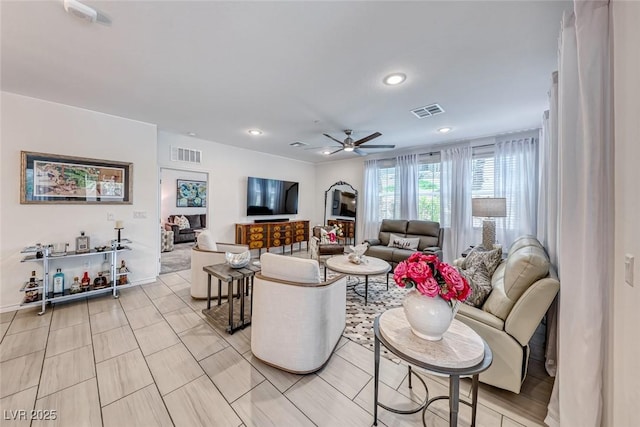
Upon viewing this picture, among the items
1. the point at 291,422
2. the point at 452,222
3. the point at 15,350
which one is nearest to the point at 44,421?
the point at 15,350

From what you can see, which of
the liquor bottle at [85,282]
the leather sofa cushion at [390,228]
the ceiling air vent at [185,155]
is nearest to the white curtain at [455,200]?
the leather sofa cushion at [390,228]

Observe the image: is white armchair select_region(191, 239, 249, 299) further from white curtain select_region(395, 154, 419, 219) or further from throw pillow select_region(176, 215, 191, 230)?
throw pillow select_region(176, 215, 191, 230)

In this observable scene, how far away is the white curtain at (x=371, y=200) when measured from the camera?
5844 millimetres

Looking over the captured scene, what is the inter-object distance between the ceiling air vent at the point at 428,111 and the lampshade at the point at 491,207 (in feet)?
5.63

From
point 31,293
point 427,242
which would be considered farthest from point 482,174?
point 31,293

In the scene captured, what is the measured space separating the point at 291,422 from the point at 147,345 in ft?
5.43

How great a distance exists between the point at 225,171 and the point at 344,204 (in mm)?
3210

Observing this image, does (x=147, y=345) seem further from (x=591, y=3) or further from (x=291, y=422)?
(x=591, y=3)

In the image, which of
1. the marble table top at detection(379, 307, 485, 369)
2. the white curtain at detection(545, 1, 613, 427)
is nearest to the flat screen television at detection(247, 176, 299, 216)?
the marble table top at detection(379, 307, 485, 369)

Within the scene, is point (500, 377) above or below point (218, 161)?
below

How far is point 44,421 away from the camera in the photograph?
1438mm

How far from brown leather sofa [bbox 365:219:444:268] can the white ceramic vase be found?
10.3 feet

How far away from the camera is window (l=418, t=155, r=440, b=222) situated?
498 centimetres

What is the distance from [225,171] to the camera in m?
5.14
